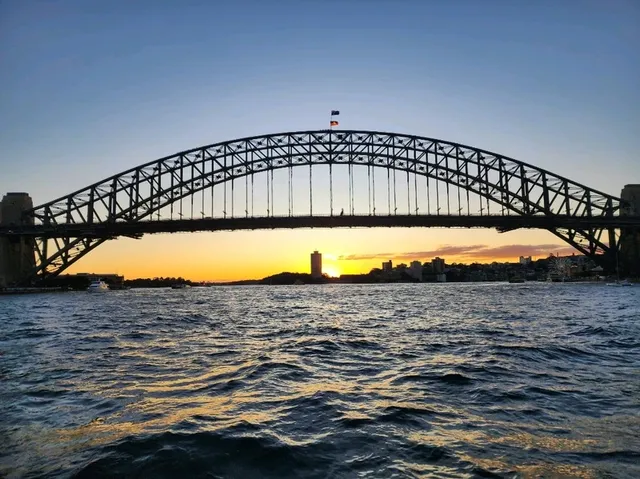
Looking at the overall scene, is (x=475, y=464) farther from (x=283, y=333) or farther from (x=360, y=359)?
(x=283, y=333)

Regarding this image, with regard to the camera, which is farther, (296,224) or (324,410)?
(296,224)

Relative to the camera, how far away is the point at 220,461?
4.48m

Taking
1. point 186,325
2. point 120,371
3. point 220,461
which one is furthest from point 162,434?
point 186,325

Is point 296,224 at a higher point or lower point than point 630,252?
higher

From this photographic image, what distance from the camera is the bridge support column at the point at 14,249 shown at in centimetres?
6231

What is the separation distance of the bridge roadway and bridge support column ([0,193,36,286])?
1660 mm

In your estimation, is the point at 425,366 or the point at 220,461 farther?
the point at 425,366

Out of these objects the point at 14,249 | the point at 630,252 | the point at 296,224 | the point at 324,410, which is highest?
the point at 296,224

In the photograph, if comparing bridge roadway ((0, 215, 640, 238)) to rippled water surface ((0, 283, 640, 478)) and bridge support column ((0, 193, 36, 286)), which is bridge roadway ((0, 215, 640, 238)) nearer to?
bridge support column ((0, 193, 36, 286))

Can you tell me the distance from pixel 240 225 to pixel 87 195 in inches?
1021

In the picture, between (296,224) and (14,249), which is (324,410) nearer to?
(296,224)

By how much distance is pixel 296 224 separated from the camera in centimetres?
6216

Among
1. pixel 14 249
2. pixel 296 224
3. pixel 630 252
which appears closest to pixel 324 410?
pixel 296 224

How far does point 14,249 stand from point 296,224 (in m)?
38.6
